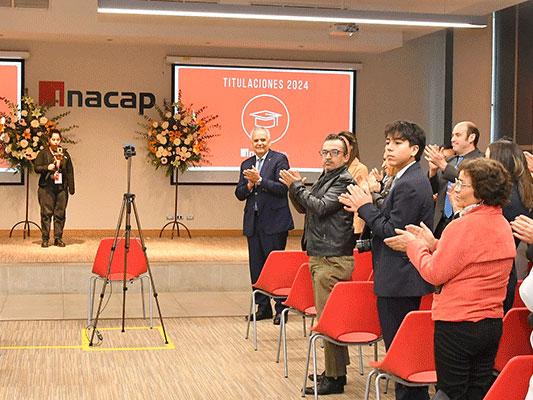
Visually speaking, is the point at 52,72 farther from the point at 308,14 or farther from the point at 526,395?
the point at 526,395

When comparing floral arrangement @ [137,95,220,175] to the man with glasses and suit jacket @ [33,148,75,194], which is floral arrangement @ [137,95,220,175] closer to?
suit jacket @ [33,148,75,194]

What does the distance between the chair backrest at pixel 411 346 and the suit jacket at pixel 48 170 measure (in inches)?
314

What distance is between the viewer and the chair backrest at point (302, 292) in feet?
20.4

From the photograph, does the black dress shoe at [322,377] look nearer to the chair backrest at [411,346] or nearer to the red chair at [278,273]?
the red chair at [278,273]

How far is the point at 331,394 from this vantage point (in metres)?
5.80

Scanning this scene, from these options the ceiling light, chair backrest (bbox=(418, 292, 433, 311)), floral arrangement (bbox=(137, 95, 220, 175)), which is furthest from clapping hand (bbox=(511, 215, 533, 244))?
floral arrangement (bbox=(137, 95, 220, 175))

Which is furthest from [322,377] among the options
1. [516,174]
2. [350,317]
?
[516,174]

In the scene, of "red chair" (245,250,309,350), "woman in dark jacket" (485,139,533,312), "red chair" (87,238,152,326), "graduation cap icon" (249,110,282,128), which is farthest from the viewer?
"graduation cap icon" (249,110,282,128)

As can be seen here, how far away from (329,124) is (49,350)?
7910 mm

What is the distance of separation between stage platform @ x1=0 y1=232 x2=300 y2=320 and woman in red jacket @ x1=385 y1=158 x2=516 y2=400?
5068 mm

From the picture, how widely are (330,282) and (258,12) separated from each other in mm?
4455

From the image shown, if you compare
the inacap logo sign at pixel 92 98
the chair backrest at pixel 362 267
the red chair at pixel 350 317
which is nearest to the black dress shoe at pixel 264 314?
the chair backrest at pixel 362 267

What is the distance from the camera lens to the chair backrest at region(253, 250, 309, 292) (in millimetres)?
6996

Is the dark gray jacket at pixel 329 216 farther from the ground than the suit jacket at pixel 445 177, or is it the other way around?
the suit jacket at pixel 445 177
